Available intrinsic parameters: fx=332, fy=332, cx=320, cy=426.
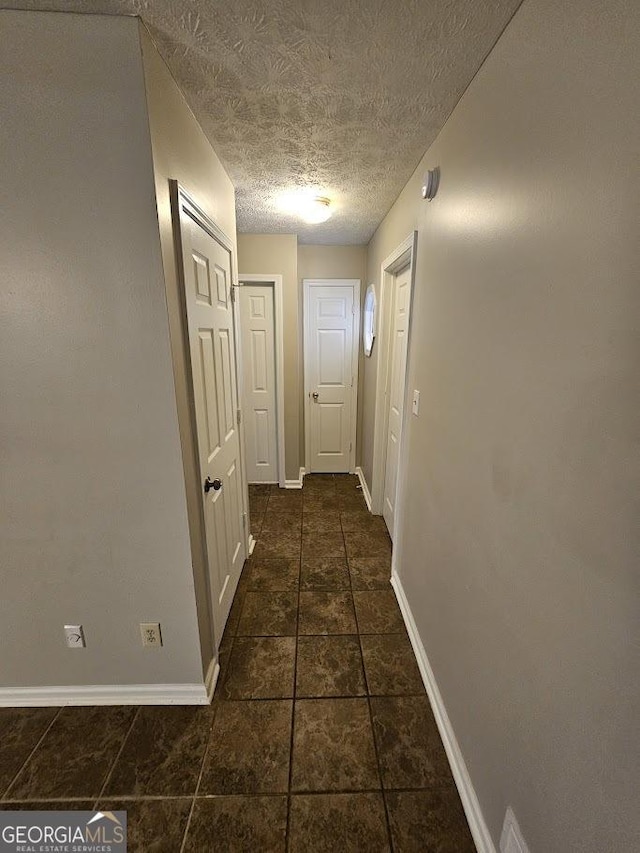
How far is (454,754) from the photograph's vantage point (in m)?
1.16

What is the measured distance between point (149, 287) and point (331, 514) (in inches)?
91.5

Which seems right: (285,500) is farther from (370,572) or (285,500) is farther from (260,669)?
(260,669)

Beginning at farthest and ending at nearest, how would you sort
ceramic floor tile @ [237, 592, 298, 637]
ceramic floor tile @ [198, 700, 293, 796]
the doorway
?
1. ceramic floor tile @ [237, 592, 298, 637]
2. the doorway
3. ceramic floor tile @ [198, 700, 293, 796]

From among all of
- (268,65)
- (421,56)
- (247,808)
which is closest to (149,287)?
(268,65)

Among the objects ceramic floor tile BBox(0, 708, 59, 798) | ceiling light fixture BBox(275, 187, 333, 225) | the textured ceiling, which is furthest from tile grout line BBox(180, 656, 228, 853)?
ceiling light fixture BBox(275, 187, 333, 225)

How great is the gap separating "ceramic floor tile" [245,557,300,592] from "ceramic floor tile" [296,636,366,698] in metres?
0.41

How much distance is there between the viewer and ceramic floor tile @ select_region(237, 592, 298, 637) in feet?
5.73

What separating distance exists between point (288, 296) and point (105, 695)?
288 centimetres

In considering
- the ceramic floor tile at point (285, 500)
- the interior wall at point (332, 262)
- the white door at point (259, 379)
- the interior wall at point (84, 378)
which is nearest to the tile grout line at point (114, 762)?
the interior wall at point (84, 378)

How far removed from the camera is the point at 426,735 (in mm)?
1278

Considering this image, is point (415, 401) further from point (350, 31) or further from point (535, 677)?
point (350, 31)

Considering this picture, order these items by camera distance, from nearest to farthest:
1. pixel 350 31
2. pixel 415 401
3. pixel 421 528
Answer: pixel 350 31
pixel 421 528
pixel 415 401

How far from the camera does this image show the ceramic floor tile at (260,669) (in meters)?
1.44

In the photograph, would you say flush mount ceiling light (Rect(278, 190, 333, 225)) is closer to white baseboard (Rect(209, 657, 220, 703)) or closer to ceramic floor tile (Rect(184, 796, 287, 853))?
white baseboard (Rect(209, 657, 220, 703))
